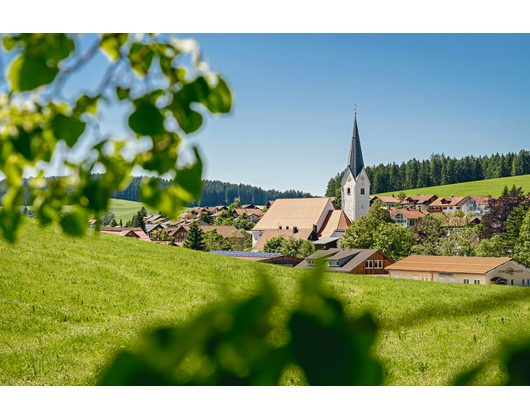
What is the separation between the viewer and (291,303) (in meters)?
0.23

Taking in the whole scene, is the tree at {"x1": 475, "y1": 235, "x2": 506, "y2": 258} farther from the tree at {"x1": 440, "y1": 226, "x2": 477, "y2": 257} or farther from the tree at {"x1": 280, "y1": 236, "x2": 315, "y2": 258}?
the tree at {"x1": 280, "y1": 236, "x2": 315, "y2": 258}

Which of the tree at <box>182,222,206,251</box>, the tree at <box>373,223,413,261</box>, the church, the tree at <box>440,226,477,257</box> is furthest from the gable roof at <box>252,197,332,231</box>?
the tree at <box>440,226,477,257</box>

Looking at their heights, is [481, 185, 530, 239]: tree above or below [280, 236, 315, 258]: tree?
above

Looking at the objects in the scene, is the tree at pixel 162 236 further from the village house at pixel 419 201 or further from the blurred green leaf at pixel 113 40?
the blurred green leaf at pixel 113 40

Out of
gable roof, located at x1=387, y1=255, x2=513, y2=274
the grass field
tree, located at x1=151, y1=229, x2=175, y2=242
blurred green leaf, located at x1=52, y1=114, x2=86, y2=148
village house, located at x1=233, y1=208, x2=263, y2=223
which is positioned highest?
the grass field

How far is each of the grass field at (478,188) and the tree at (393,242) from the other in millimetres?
10316

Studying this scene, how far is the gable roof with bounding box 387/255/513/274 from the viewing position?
36.5 ft

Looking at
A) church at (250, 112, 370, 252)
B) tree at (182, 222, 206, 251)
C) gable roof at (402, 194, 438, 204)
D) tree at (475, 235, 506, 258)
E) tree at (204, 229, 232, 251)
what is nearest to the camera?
tree at (475, 235, 506, 258)

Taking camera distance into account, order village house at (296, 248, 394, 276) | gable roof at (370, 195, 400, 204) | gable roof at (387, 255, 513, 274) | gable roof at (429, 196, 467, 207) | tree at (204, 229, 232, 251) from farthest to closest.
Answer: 1. gable roof at (370, 195, 400, 204)
2. gable roof at (429, 196, 467, 207)
3. tree at (204, 229, 232, 251)
4. village house at (296, 248, 394, 276)
5. gable roof at (387, 255, 513, 274)

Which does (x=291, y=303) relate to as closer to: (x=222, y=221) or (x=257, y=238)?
(x=257, y=238)

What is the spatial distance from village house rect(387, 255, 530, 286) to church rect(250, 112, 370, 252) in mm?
7577

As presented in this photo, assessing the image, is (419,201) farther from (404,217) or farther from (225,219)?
(225,219)

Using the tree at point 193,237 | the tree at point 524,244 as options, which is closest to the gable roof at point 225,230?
the tree at point 193,237
